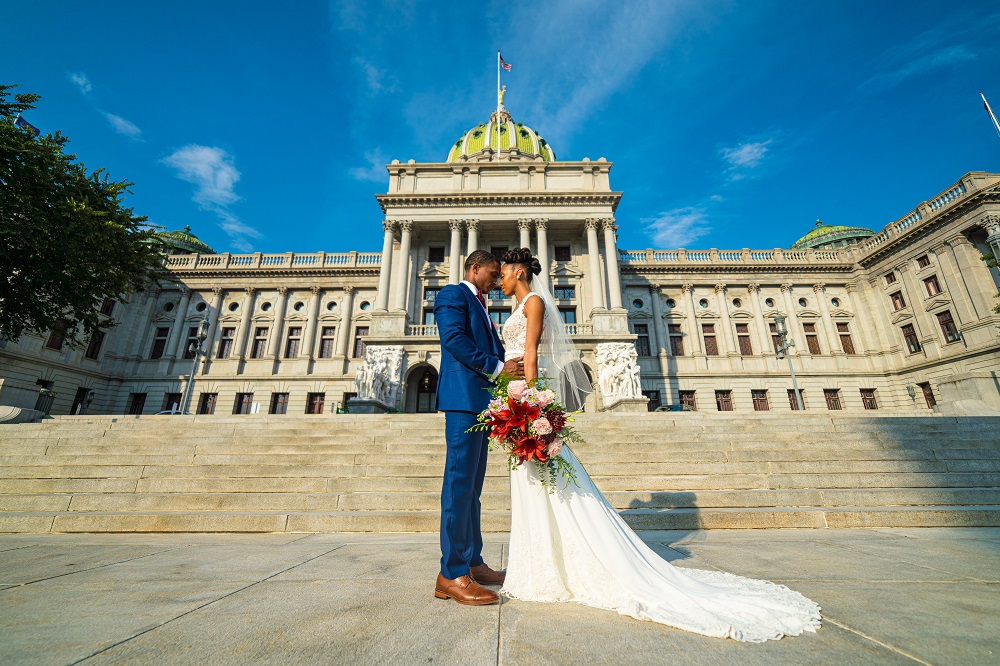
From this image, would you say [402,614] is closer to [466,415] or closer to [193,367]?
[466,415]

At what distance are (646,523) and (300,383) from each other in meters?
27.8

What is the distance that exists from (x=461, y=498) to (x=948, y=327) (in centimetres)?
3403

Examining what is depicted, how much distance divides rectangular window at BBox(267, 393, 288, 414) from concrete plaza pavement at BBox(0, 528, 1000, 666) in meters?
26.4

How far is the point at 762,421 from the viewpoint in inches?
433

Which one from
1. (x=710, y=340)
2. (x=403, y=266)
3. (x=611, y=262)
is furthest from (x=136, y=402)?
(x=710, y=340)

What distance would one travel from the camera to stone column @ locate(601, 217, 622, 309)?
24.4 meters

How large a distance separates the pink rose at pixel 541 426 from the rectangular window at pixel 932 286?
33802 millimetres

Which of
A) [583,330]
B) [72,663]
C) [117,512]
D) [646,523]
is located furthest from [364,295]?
[72,663]

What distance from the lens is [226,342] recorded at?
2989cm

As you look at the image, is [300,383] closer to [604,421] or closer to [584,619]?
[604,421]

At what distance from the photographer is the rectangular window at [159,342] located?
29.6 meters

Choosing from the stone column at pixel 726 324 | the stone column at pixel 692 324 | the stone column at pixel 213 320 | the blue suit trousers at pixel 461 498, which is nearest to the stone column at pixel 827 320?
the stone column at pixel 726 324

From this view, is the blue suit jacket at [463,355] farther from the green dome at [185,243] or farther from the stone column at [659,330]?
the green dome at [185,243]

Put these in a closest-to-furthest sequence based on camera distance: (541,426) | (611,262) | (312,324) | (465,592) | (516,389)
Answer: (465,592) → (541,426) → (516,389) → (611,262) → (312,324)
